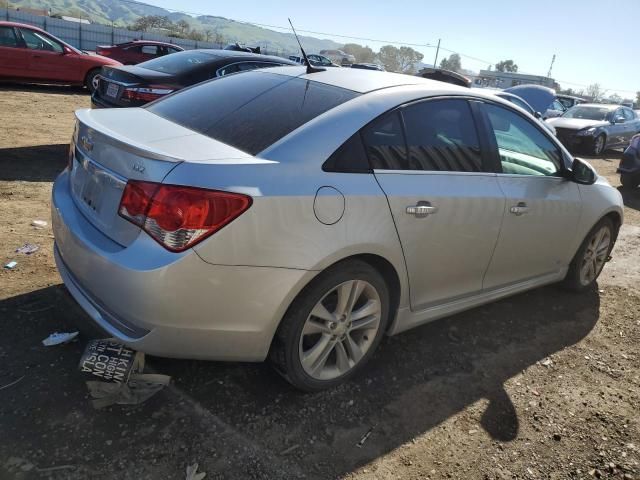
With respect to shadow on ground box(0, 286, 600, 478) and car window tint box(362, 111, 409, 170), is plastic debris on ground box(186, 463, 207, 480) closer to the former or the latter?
shadow on ground box(0, 286, 600, 478)

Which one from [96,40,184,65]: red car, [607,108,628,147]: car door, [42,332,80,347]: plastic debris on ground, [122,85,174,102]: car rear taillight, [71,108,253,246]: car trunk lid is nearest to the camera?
[71,108,253,246]: car trunk lid

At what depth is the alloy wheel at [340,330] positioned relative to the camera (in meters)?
2.67

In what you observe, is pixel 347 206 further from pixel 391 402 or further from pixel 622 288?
pixel 622 288

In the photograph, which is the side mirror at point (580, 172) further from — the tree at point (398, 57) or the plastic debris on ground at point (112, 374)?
the tree at point (398, 57)

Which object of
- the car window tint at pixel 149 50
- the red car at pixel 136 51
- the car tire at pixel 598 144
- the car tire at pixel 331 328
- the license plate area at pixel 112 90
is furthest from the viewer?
the car window tint at pixel 149 50

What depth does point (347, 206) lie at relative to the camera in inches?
99.7

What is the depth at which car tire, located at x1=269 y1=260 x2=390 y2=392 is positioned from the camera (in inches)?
99.4

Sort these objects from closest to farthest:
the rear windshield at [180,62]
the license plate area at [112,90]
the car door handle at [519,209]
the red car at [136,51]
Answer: the car door handle at [519,209] → the license plate area at [112,90] → the rear windshield at [180,62] → the red car at [136,51]

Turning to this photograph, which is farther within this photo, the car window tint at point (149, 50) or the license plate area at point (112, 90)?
the car window tint at point (149, 50)

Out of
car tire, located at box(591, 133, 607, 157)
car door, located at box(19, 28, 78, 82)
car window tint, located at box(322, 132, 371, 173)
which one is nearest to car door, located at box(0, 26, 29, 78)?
car door, located at box(19, 28, 78, 82)

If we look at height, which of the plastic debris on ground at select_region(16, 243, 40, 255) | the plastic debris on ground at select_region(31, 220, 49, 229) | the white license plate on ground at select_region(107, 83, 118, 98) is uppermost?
the white license plate on ground at select_region(107, 83, 118, 98)

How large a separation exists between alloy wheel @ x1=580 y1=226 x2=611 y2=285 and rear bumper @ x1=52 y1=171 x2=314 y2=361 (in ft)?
10.6

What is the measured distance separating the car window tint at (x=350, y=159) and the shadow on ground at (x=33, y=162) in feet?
14.9

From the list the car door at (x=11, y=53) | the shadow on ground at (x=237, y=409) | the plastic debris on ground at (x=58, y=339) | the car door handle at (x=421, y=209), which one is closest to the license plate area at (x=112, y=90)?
the shadow on ground at (x=237, y=409)
